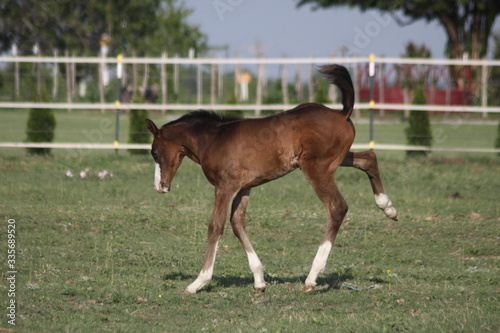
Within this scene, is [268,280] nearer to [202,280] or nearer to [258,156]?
[202,280]

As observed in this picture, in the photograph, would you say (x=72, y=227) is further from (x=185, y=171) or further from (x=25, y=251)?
(x=185, y=171)

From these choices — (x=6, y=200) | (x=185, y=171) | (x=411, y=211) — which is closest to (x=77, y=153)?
(x=185, y=171)

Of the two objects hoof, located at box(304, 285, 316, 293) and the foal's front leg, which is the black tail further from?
hoof, located at box(304, 285, 316, 293)

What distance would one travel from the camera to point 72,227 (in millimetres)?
9125

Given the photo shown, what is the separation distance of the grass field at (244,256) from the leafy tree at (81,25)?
35.5m

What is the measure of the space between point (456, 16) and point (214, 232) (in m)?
34.7

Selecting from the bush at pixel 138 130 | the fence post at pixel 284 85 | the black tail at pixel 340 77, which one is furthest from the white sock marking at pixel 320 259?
the fence post at pixel 284 85

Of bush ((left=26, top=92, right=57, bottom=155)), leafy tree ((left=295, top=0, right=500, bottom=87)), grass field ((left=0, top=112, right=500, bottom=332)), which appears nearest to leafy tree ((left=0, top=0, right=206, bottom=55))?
leafy tree ((left=295, top=0, right=500, bottom=87))

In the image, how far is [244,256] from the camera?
313 inches

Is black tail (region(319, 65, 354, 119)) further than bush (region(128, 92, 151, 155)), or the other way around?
bush (region(128, 92, 151, 155))

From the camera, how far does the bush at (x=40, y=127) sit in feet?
53.9

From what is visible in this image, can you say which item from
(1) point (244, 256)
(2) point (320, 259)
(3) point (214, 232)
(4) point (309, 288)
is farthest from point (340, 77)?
(1) point (244, 256)

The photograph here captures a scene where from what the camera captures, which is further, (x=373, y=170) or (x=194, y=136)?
(x=373, y=170)

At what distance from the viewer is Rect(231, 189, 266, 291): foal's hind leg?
621 centimetres
